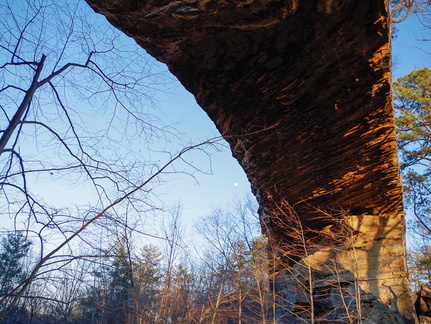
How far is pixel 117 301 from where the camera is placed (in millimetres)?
1839

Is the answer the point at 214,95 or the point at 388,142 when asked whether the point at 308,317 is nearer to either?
the point at 388,142

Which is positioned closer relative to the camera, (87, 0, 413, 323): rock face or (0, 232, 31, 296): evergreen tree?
(0, 232, 31, 296): evergreen tree

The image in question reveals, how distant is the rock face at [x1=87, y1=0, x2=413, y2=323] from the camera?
2.76 m

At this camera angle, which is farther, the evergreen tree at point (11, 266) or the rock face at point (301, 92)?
the rock face at point (301, 92)

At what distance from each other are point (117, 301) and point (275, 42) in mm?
2959

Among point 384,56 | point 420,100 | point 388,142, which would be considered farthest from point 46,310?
point 420,100

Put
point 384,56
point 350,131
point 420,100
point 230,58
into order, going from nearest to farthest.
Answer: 1. point 384,56
2. point 230,58
3. point 350,131
4. point 420,100

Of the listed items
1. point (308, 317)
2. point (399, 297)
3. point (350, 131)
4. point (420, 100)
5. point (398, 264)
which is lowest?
point (308, 317)

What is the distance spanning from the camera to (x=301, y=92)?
344 cm

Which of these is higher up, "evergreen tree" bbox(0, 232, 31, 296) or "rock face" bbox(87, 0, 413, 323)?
"rock face" bbox(87, 0, 413, 323)

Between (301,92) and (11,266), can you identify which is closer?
(11,266)

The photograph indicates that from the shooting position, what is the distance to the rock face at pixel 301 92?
2.76m

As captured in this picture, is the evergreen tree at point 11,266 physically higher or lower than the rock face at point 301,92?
lower

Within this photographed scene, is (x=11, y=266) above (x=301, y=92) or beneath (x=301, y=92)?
beneath
